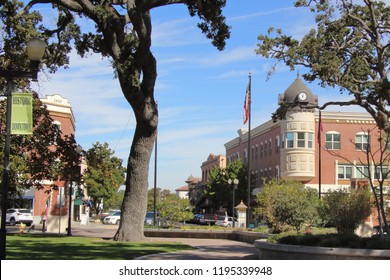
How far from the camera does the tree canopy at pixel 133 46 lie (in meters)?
20.8

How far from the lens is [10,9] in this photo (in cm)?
2073

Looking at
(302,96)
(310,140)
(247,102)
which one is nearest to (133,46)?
(247,102)

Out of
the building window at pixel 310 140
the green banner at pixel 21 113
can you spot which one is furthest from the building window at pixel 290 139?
the green banner at pixel 21 113

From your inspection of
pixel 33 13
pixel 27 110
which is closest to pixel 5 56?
pixel 33 13

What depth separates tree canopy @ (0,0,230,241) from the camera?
818 inches

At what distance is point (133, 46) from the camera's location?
72.2ft

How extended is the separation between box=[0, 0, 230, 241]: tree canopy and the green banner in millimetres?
9210

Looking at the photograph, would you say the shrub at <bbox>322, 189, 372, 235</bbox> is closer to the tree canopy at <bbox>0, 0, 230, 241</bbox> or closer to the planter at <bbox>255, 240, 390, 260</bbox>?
the planter at <bbox>255, 240, 390, 260</bbox>

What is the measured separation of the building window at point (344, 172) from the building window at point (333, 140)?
2334mm

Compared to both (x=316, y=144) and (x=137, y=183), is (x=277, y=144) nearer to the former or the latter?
(x=316, y=144)

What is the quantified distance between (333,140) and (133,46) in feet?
133

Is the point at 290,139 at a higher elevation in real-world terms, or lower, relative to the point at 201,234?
higher

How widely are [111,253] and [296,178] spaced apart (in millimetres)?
42624

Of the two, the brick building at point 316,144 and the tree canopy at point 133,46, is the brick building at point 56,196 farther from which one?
the brick building at point 316,144
